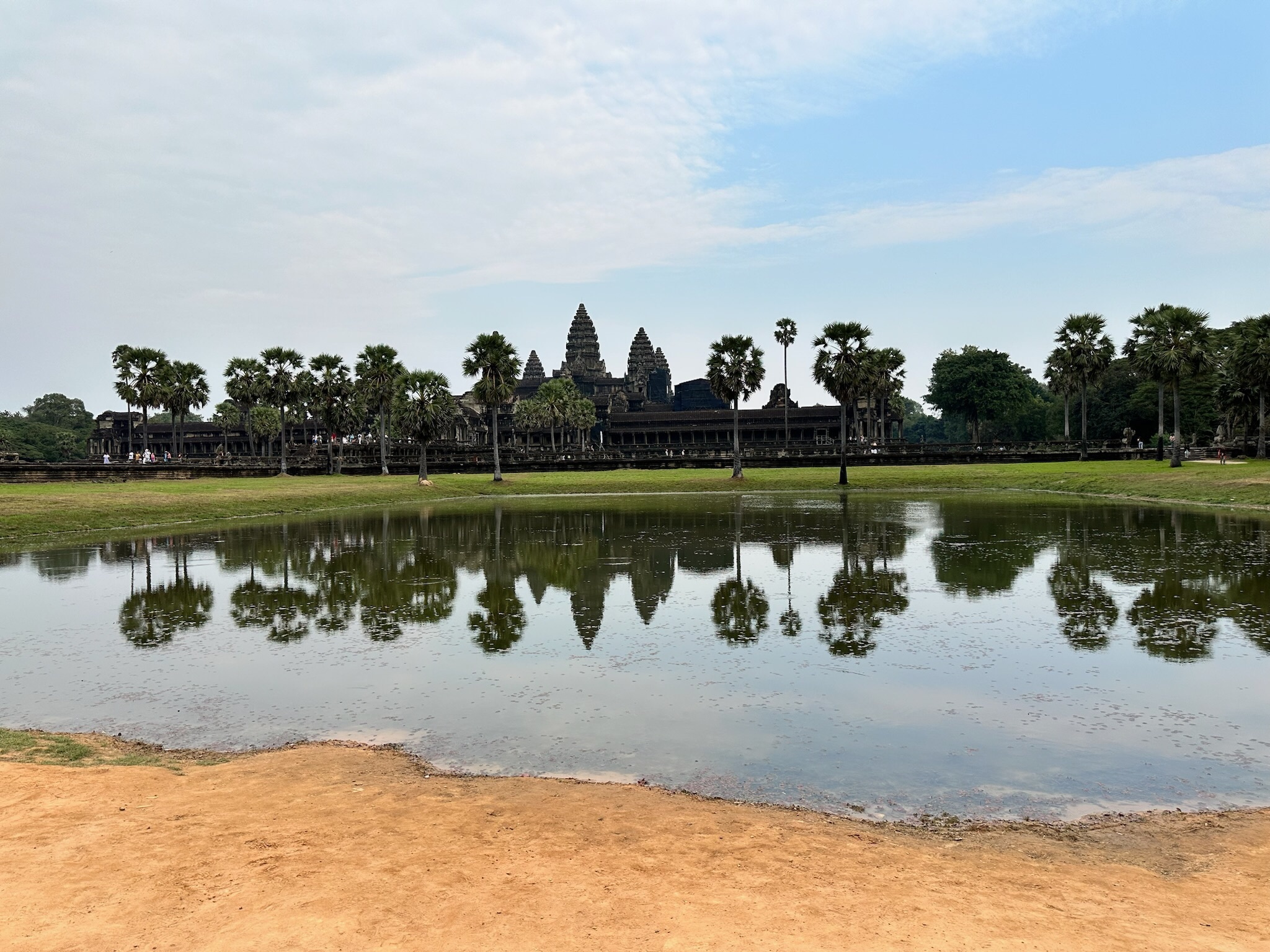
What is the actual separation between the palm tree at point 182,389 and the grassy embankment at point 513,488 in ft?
64.2

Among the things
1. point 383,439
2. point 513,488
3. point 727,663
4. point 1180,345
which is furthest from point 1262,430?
point 383,439

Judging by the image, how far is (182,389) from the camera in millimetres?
84875

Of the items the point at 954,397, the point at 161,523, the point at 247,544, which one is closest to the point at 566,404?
the point at 954,397

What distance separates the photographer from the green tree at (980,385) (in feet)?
367

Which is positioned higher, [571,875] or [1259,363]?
[1259,363]

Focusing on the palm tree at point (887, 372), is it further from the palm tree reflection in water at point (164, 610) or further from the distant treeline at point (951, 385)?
the palm tree reflection in water at point (164, 610)

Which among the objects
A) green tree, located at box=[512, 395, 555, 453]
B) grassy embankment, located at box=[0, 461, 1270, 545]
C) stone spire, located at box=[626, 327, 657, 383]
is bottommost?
grassy embankment, located at box=[0, 461, 1270, 545]

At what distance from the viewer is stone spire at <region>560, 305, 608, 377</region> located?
504ft

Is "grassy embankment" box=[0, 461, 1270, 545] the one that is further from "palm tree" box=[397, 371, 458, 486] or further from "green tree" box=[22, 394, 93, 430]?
"green tree" box=[22, 394, 93, 430]

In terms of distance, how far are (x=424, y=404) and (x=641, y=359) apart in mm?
94746

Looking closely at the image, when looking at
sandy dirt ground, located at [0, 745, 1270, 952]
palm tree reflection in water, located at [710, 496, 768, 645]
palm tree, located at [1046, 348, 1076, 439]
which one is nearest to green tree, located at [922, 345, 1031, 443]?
palm tree, located at [1046, 348, 1076, 439]

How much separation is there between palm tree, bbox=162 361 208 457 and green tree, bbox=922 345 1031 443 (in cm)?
8873

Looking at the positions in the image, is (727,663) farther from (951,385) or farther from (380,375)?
(951,385)

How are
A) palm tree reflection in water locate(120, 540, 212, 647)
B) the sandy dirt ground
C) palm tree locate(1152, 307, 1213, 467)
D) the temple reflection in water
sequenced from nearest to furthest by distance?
the sandy dirt ground, the temple reflection in water, palm tree reflection in water locate(120, 540, 212, 647), palm tree locate(1152, 307, 1213, 467)
